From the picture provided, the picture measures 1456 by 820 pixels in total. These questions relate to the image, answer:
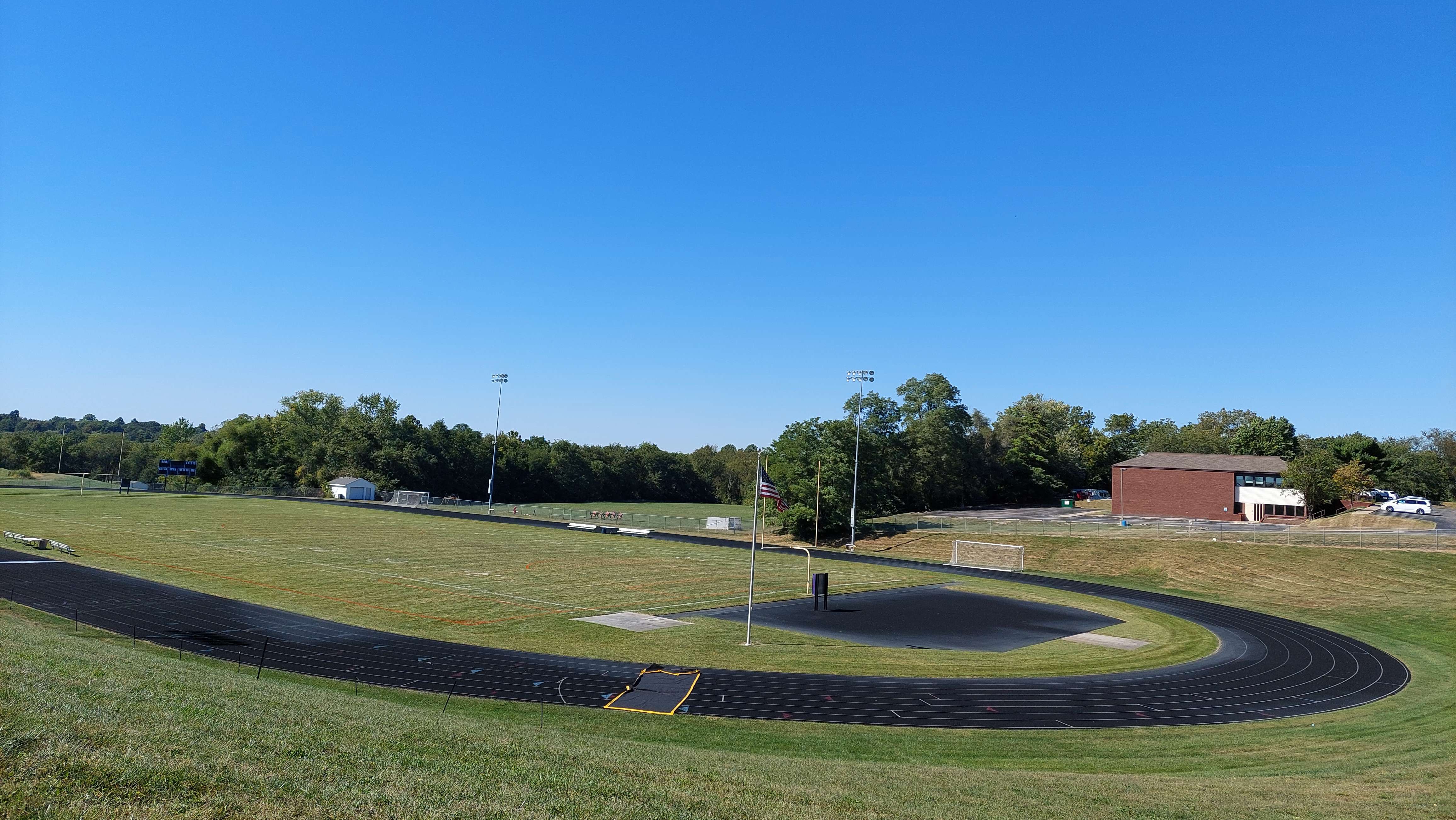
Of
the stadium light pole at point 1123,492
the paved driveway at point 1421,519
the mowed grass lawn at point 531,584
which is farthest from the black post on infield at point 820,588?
the stadium light pole at point 1123,492

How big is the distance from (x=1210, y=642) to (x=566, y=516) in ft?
247

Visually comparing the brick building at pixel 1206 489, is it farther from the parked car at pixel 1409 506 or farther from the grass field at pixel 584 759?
the grass field at pixel 584 759

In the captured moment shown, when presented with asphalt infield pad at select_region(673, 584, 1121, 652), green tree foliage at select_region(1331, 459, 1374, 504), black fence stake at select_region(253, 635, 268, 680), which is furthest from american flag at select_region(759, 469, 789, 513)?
green tree foliage at select_region(1331, 459, 1374, 504)

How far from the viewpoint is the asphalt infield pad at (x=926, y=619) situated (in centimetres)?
2942

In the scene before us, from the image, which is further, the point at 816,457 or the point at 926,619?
the point at 816,457

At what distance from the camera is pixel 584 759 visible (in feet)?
37.2

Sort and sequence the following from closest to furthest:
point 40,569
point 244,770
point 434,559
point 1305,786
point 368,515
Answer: point 244,770 < point 1305,786 < point 40,569 < point 434,559 < point 368,515

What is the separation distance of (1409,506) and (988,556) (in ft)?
142

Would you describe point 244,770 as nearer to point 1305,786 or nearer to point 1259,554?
point 1305,786

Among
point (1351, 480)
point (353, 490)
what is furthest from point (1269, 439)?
point (353, 490)

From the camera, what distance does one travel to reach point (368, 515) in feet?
265

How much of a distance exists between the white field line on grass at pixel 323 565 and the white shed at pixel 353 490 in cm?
5211

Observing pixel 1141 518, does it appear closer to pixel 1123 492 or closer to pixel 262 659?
pixel 1123 492

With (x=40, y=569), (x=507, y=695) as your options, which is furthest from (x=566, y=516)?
(x=507, y=695)
